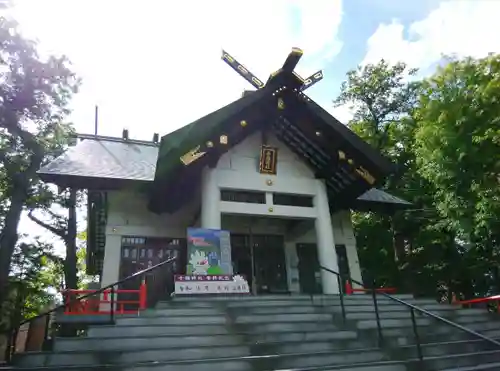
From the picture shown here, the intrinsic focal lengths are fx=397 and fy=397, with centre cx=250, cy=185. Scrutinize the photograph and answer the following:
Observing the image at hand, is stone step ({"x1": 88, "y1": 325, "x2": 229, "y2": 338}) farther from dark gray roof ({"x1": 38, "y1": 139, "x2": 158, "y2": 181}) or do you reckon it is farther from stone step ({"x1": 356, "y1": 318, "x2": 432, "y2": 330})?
dark gray roof ({"x1": 38, "y1": 139, "x2": 158, "y2": 181})

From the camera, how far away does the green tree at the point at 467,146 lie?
39.1 feet

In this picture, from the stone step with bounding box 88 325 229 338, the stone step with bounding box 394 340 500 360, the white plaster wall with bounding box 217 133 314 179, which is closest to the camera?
the stone step with bounding box 88 325 229 338

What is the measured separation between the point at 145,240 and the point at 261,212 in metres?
3.65

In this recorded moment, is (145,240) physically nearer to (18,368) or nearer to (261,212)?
(261,212)

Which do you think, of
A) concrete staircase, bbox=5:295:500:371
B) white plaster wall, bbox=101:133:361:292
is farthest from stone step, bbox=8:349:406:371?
white plaster wall, bbox=101:133:361:292

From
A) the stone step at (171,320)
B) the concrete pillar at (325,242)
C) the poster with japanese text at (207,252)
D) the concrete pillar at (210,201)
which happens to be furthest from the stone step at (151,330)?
the concrete pillar at (325,242)

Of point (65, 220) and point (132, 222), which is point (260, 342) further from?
point (65, 220)

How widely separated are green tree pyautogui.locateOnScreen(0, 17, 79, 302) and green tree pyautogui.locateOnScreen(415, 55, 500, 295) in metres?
13.0

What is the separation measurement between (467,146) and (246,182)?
7.09 metres

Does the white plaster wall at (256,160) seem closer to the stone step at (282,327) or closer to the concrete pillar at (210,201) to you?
the concrete pillar at (210,201)

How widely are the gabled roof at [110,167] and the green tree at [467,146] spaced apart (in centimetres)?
182

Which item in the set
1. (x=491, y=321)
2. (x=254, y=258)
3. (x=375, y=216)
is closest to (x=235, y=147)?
(x=254, y=258)

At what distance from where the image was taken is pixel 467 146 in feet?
40.8

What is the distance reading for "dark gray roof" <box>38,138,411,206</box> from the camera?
1068 centimetres
